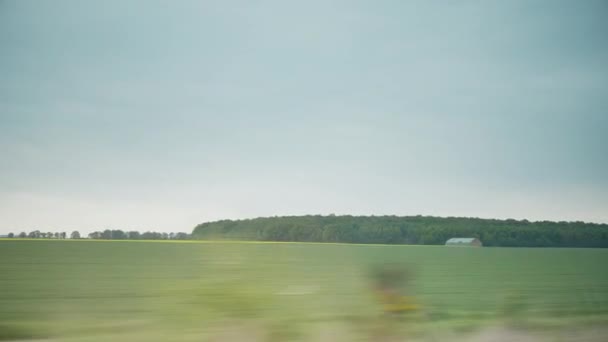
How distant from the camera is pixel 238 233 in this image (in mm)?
5141

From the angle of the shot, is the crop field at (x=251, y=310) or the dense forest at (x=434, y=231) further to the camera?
the dense forest at (x=434, y=231)

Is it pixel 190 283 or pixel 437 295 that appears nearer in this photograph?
pixel 190 283

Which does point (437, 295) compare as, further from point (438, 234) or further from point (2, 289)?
point (438, 234)

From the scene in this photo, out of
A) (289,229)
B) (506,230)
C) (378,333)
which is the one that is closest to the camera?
(378,333)

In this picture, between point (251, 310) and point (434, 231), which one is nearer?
point (251, 310)

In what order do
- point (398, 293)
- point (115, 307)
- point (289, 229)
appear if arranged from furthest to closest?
point (289, 229) → point (115, 307) → point (398, 293)

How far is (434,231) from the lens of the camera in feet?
156

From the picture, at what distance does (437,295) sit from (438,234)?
3985 cm

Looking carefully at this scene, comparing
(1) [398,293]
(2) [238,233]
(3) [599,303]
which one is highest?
(2) [238,233]

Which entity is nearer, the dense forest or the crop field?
the crop field

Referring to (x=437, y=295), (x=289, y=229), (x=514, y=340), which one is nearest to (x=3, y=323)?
(x=514, y=340)

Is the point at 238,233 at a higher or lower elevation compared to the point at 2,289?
higher

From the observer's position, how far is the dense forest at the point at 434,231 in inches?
1501

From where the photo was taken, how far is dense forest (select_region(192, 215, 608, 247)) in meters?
38.1
